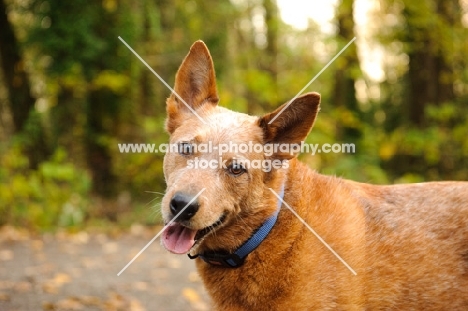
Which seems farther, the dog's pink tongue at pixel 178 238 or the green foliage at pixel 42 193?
the green foliage at pixel 42 193

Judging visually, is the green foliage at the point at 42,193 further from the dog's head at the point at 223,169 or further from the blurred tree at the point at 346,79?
the dog's head at the point at 223,169

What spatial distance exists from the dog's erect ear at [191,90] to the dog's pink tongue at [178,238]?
3.27 ft

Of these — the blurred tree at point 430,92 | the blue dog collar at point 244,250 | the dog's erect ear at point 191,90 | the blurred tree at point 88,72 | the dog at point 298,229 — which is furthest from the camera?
the blurred tree at point 430,92

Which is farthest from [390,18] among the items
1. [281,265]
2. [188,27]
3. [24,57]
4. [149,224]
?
[281,265]

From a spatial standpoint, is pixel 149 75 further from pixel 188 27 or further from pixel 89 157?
pixel 89 157

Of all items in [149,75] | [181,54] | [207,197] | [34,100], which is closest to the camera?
[207,197]

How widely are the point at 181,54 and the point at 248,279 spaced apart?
34.2 feet

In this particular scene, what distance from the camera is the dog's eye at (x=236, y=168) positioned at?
3.38 m

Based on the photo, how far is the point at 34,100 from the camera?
12047 millimetres

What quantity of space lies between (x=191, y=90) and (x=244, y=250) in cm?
145

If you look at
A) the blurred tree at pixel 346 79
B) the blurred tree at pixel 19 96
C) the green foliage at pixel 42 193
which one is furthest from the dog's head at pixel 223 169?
the blurred tree at pixel 19 96

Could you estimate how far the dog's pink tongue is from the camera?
3130mm

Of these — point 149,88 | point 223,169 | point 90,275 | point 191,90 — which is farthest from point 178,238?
point 149,88

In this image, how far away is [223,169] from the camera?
11.1ft
